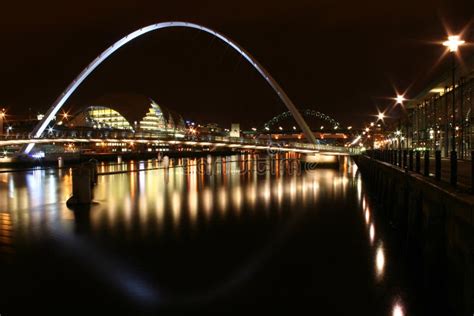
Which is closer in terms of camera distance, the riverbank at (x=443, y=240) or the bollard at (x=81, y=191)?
the riverbank at (x=443, y=240)

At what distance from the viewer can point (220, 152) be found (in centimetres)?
13762

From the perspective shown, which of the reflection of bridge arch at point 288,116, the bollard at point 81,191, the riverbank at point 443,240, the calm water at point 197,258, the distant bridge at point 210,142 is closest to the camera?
the riverbank at point 443,240

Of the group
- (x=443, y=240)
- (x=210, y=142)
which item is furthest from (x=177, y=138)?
(x=443, y=240)

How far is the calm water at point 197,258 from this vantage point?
1005cm

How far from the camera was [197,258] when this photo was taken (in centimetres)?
1359

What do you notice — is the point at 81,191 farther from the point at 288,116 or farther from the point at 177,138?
the point at 288,116

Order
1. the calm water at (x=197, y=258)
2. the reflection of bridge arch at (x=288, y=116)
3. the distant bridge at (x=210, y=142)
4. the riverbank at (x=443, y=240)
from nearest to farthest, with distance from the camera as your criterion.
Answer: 1. the riverbank at (x=443, y=240)
2. the calm water at (x=197, y=258)
3. the distant bridge at (x=210, y=142)
4. the reflection of bridge arch at (x=288, y=116)

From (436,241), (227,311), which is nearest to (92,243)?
(227,311)

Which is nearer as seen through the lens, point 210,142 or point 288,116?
point 210,142

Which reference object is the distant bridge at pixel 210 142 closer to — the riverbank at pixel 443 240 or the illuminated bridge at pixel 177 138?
the illuminated bridge at pixel 177 138

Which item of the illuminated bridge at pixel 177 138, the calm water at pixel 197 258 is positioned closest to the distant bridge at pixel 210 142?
the illuminated bridge at pixel 177 138

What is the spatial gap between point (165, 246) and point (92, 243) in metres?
2.48

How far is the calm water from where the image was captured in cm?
1005

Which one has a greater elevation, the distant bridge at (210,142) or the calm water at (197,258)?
the distant bridge at (210,142)
